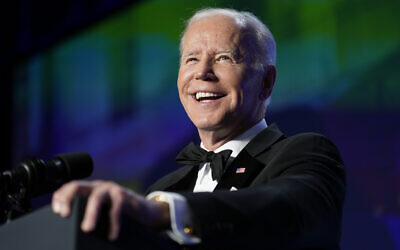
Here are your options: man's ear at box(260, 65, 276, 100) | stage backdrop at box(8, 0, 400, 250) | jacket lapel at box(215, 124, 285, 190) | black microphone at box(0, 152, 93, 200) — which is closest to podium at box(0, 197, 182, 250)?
black microphone at box(0, 152, 93, 200)

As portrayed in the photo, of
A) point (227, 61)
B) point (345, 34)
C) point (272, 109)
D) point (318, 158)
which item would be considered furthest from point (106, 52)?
point (318, 158)

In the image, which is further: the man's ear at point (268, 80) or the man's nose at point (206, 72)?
the man's ear at point (268, 80)

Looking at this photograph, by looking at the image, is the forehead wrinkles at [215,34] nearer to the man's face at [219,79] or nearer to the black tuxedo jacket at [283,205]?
the man's face at [219,79]

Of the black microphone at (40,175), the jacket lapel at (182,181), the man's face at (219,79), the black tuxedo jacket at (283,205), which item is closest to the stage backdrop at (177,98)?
the man's face at (219,79)

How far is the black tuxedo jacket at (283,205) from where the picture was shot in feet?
3.17

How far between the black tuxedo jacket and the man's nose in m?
0.48

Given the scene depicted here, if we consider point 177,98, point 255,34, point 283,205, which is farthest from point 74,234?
point 177,98

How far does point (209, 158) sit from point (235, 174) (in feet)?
0.60

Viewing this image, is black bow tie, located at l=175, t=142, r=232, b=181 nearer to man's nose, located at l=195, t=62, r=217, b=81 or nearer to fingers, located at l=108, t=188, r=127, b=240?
man's nose, located at l=195, t=62, r=217, b=81

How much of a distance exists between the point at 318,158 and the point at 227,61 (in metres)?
0.73

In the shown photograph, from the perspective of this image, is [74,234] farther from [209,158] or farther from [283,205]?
[209,158]

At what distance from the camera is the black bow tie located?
1.87 meters

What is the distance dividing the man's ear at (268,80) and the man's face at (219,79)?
58 mm

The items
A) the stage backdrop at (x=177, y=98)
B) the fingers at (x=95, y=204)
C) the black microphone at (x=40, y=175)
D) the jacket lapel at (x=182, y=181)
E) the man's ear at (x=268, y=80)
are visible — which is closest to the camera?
the fingers at (x=95, y=204)
